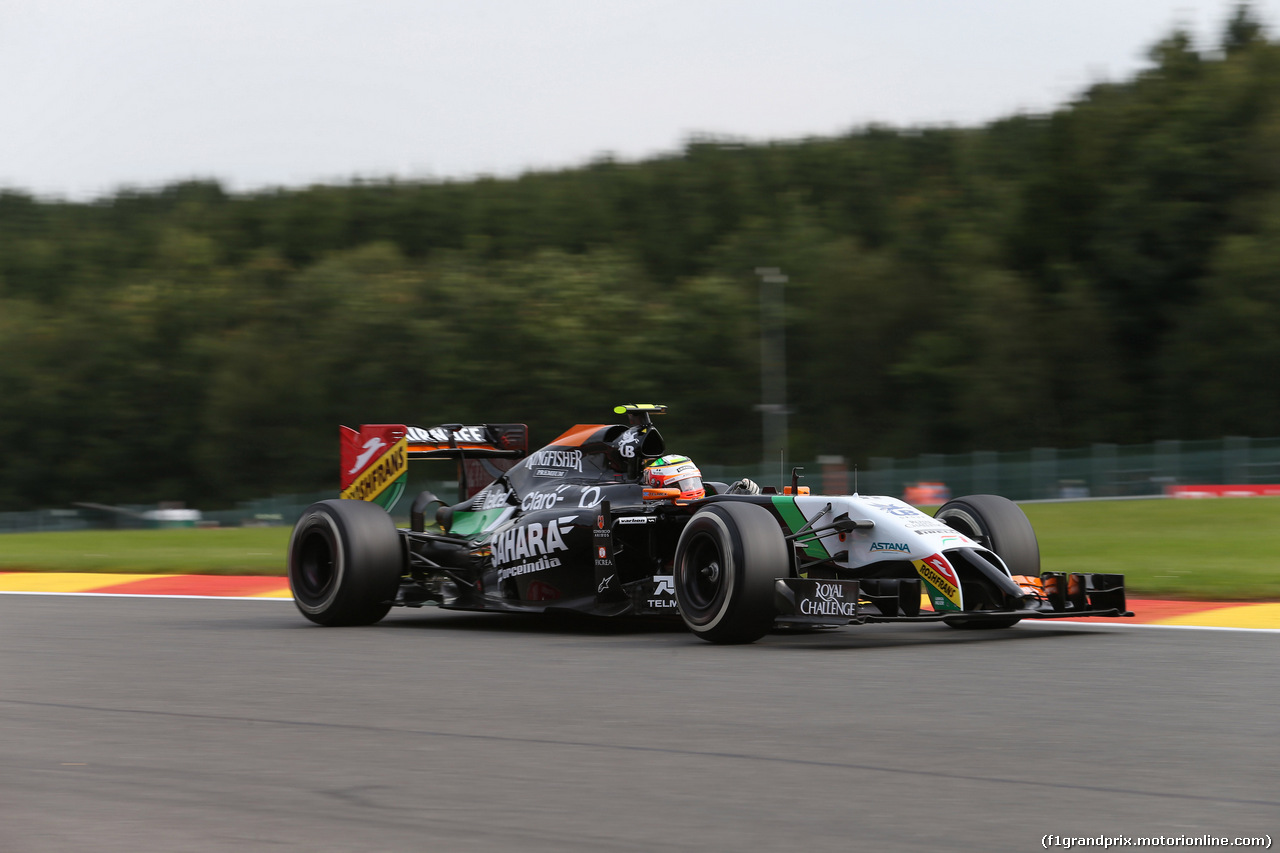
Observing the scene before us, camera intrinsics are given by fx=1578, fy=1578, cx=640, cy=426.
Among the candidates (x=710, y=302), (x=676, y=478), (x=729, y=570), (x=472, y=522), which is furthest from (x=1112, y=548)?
(x=710, y=302)

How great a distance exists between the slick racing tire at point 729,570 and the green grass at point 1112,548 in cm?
506

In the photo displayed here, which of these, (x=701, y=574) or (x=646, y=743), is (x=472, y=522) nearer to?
(x=701, y=574)

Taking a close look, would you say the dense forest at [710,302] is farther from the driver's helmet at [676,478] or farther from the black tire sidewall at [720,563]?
the black tire sidewall at [720,563]

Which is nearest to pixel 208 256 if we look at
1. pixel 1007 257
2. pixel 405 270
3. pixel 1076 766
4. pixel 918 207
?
pixel 405 270

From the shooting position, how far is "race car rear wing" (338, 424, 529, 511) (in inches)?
522

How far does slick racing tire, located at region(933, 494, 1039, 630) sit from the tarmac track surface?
430 mm

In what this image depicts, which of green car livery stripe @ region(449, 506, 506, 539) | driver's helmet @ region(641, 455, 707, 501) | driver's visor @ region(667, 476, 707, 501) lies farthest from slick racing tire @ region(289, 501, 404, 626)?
driver's visor @ region(667, 476, 707, 501)

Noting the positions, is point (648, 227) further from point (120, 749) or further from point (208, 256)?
point (120, 749)

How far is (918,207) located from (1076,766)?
8342 centimetres

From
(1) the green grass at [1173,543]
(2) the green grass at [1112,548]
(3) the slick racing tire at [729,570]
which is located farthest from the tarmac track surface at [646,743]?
(2) the green grass at [1112,548]

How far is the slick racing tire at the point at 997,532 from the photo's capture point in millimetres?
10938

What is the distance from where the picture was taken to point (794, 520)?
10633 millimetres

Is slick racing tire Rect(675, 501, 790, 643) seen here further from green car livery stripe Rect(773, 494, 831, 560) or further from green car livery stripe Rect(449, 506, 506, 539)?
green car livery stripe Rect(449, 506, 506, 539)

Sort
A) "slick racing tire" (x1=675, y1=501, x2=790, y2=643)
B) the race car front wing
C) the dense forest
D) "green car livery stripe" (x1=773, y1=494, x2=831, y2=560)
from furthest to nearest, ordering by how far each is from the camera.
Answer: the dense forest, "green car livery stripe" (x1=773, y1=494, x2=831, y2=560), "slick racing tire" (x1=675, y1=501, x2=790, y2=643), the race car front wing
